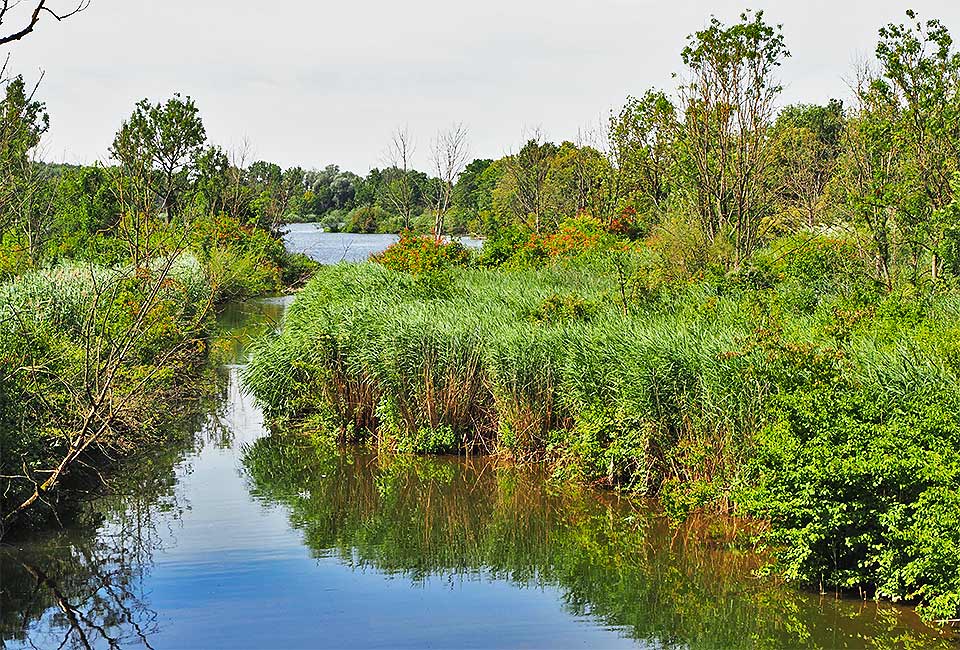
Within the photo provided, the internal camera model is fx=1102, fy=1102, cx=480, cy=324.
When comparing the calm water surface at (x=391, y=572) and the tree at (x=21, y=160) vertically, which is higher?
the tree at (x=21, y=160)

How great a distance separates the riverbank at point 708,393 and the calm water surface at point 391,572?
45 cm

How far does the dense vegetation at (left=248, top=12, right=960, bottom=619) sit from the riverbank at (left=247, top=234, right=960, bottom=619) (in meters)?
0.03

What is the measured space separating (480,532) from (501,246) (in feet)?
55.0

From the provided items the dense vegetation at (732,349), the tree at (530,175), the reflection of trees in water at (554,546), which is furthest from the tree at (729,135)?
the tree at (530,175)

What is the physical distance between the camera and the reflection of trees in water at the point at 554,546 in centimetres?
850

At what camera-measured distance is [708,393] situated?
35.7ft

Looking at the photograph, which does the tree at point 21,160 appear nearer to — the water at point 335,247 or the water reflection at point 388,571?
the water reflection at point 388,571

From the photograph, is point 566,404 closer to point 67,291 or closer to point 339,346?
point 339,346

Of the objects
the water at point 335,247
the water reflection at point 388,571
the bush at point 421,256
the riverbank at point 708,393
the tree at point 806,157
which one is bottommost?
the water reflection at point 388,571

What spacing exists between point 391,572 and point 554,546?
1.73 metres

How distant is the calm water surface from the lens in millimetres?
8469

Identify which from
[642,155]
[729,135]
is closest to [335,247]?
[642,155]

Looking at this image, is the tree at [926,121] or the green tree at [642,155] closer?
the tree at [926,121]

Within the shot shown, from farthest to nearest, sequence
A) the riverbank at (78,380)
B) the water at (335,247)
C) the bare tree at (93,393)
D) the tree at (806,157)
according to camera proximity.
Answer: the water at (335,247)
the tree at (806,157)
the riverbank at (78,380)
the bare tree at (93,393)
